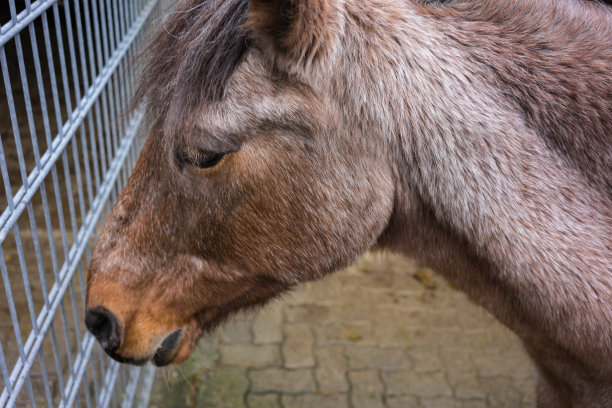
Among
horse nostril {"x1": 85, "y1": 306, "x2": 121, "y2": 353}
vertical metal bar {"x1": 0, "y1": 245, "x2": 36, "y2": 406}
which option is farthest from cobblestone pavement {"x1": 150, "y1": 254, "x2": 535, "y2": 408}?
vertical metal bar {"x1": 0, "y1": 245, "x2": 36, "y2": 406}

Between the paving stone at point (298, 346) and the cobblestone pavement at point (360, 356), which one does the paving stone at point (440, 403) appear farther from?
the paving stone at point (298, 346)

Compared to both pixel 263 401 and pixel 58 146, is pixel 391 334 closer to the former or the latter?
pixel 263 401

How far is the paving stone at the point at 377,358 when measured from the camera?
3643 mm

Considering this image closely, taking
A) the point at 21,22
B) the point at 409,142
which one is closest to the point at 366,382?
the point at 409,142

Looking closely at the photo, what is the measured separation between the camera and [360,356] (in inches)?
146

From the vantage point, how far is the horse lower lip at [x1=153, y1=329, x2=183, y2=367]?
1.90 m

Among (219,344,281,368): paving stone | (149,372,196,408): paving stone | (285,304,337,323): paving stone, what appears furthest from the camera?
(285,304,337,323): paving stone

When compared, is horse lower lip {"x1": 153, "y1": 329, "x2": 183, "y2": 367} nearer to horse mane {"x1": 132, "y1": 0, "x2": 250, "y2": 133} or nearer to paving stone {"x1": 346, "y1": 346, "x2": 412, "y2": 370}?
horse mane {"x1": 132, "y1": 0, "x2": 250, "y2": 133}

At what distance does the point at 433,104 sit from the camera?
1.54 meters

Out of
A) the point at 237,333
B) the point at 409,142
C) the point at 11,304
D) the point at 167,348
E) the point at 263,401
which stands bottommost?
the point at 237,333

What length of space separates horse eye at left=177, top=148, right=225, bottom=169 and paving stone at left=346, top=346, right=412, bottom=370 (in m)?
2.37

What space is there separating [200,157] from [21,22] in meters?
0.58

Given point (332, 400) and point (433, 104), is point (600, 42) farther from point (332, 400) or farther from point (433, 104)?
point (332, 400)

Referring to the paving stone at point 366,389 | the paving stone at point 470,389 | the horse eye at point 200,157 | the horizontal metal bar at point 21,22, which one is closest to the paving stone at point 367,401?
the paving stone at point 366,389
